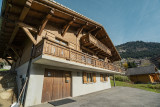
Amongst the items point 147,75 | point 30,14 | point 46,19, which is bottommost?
point 147,75

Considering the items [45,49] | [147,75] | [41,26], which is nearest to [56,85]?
[45,49]

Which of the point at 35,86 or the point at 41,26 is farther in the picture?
the point at 41,26

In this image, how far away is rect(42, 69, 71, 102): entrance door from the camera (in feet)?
22.1

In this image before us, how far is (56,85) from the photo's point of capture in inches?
292

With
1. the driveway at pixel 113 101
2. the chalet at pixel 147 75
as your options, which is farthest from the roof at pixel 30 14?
the chalet at pixel 147 75

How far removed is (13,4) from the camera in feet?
17.5

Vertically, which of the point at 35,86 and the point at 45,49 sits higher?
the point at 45,49

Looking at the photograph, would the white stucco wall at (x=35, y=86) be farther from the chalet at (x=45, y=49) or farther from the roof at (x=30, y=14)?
the roof at (x=30, y=14)

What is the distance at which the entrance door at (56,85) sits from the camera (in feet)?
22.1

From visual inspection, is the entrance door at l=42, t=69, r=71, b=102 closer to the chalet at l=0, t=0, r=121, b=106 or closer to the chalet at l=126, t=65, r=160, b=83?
the chalet at l=0, t=0, r=121, b=106

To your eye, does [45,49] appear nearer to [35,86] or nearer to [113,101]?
[35,86]

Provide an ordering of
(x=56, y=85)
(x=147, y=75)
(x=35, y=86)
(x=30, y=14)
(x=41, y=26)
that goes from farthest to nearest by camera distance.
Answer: (x=147, y=75)
(x=56, y=85)
(x=41, y=26)
(x=30, y=14)
(x=35, y=86)

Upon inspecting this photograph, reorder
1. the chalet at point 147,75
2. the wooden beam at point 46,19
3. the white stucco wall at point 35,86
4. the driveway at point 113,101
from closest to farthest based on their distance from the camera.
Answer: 1. the white stucco wall at point 35,86
2. the driveway at point 113,101
3. the wooden beam at point 46,19
4. the chalet at point 147,75

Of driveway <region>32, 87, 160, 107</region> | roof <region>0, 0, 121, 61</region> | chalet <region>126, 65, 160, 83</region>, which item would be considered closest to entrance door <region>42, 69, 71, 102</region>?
driveway <region>32, 87, 160, 107</region>
